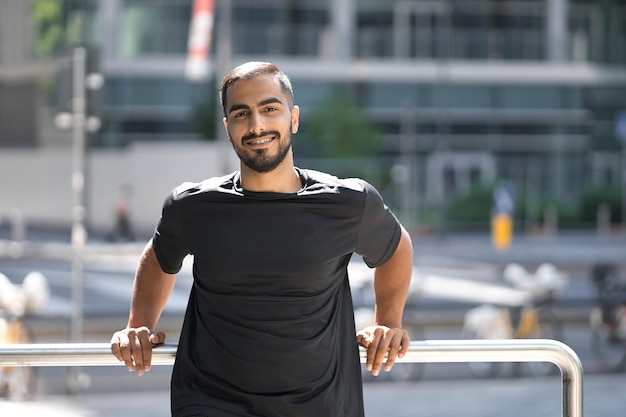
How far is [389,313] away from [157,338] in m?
0.58

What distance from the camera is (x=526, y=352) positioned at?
289cm

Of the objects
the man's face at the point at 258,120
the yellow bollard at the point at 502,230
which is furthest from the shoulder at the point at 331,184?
the yellow bollard at the point at 502,230

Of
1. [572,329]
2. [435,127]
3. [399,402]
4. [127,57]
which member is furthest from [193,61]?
[399,402]

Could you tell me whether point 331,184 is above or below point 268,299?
above

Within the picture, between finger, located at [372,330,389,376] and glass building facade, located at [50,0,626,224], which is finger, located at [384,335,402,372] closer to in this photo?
finger, located at [372,330,389,376]

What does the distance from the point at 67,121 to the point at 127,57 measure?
92.2ft

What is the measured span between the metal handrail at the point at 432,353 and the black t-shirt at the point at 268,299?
21 cm

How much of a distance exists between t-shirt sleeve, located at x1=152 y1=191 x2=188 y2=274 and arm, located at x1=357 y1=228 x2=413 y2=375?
48 cm

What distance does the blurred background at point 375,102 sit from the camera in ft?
119

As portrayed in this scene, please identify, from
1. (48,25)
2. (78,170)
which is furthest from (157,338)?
(48,25)

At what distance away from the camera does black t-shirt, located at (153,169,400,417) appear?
251cm

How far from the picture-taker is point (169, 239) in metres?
2.71

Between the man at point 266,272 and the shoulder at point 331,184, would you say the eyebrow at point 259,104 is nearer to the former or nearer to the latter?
the man at point 266,272

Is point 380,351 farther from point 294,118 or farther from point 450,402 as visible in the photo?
point 450,402
